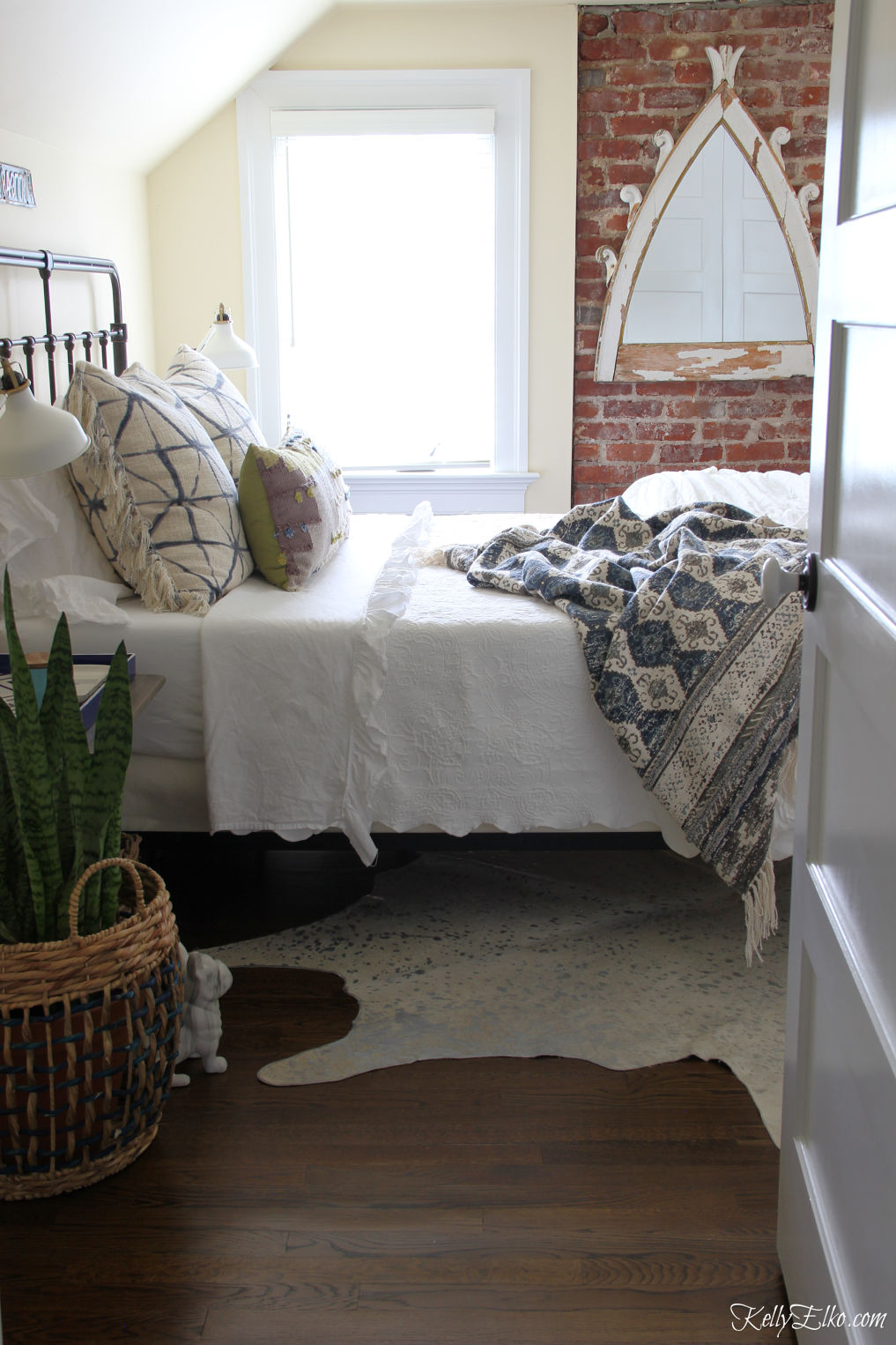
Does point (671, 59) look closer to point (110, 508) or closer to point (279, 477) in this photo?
point (279, 477)

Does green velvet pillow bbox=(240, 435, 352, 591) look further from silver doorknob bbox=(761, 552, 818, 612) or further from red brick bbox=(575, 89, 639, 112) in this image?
red brick bbox=(575, 89, 639, 112)

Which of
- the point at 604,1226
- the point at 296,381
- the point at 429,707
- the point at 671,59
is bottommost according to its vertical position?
the point at 604,1226

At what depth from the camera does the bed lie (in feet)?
7.86

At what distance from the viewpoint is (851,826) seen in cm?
124

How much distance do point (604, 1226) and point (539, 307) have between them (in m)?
3.68

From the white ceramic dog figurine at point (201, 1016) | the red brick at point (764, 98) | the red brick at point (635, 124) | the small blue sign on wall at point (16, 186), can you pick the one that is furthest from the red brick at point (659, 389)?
the white ceramic dog figurine at point (201, 1016)

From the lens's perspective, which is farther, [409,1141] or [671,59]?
[671,59]

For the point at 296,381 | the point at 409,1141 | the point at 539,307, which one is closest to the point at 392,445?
the point at 296,381

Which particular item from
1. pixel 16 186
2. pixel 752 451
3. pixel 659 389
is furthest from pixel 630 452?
pixel 16 186

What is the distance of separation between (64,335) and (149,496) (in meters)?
0.97

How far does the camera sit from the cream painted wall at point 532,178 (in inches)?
172

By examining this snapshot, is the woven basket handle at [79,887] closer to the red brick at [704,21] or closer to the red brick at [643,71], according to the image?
the red brick at [643,71]

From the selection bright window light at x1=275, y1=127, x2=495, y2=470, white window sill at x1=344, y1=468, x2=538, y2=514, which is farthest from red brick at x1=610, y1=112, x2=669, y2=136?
white window sill at x1=344, y1=468, x2=538, y2=514

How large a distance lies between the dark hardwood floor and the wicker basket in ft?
0.23
